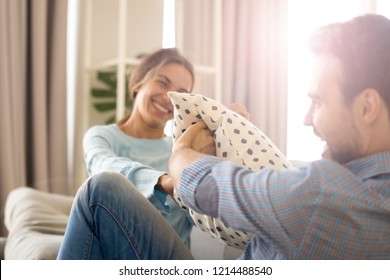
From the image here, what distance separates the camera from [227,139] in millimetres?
636

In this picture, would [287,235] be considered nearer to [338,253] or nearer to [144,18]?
[338,253]

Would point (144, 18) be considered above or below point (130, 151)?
above

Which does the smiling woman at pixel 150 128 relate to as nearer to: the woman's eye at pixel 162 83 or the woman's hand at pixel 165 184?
the woman's eye at pixel 162 83

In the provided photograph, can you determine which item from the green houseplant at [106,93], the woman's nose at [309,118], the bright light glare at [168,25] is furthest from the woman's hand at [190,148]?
the green houseplant at [106,93]

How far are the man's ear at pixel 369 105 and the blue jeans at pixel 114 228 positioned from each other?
309 millimetres

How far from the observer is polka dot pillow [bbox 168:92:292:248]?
64 centimetres

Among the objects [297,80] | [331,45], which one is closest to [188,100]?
[331,45]

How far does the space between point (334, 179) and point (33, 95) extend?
1.43 metres

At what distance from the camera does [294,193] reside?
488mm

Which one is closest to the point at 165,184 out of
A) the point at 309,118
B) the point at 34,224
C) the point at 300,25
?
the point at 309,118

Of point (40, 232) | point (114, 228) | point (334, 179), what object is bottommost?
point (40, 232)

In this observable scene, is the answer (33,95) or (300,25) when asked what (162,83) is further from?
(33,95)

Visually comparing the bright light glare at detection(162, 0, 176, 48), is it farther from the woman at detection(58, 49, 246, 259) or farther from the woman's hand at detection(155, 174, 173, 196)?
the woman's hand at detection(155, 174, 173, 196)
